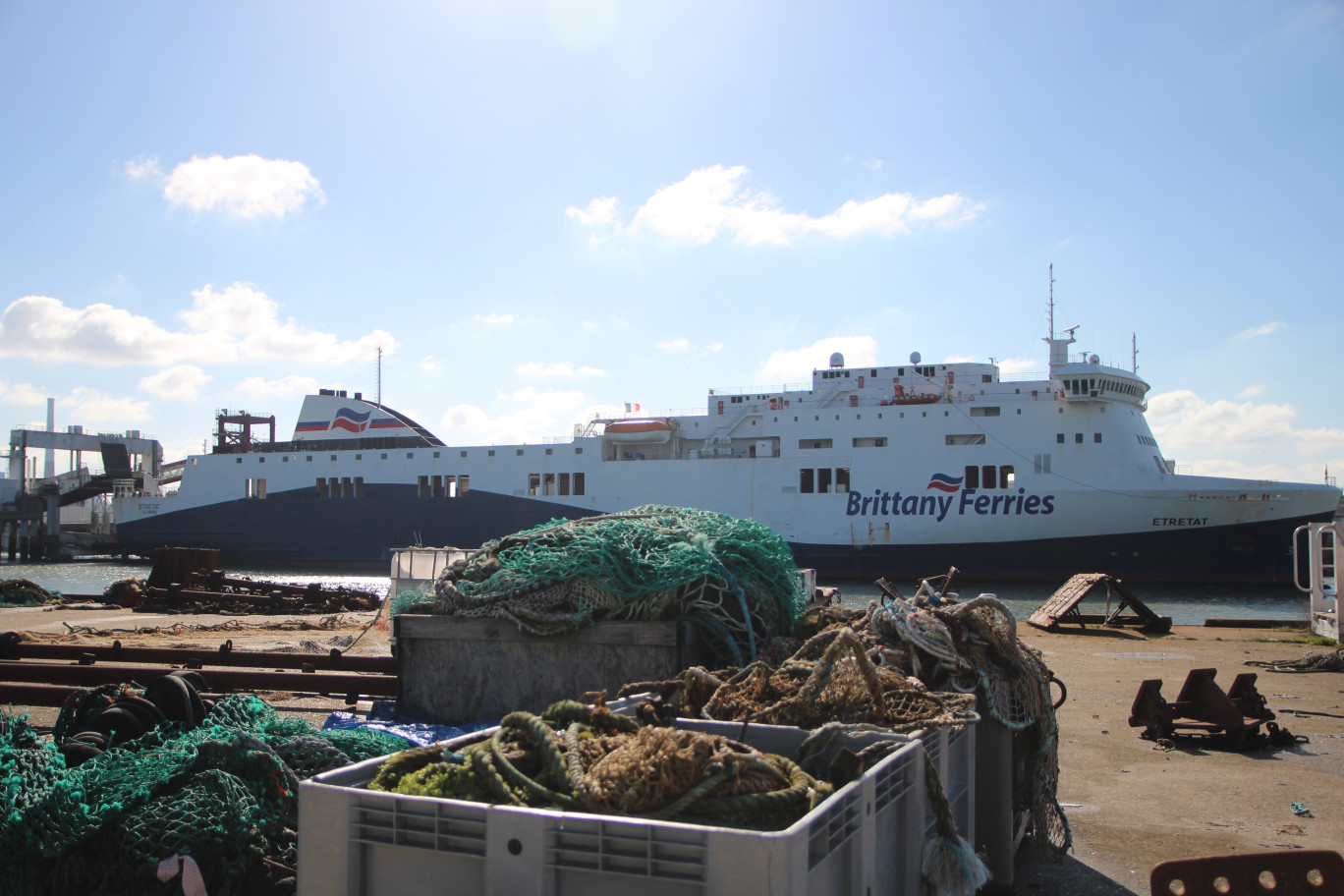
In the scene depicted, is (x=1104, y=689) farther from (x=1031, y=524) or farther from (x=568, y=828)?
(x=1031, y=524)

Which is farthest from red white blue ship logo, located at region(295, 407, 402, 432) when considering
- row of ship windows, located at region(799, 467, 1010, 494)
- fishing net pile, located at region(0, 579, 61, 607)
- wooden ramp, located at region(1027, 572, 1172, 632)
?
wooden ramp, located at region(1027, 572, 1172, 632)

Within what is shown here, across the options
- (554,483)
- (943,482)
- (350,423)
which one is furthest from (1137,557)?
(350,423)

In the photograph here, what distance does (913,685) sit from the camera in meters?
2.35

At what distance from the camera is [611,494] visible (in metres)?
23.2

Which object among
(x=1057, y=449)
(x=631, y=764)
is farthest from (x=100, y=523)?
(x=631, y=764)

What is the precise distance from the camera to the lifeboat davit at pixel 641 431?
23766 mm

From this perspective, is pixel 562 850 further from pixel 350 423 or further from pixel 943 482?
pixel 350 423

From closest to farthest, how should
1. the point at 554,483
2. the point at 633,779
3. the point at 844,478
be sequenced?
the point at 633,779
the point at 844,478
the point at 554,483

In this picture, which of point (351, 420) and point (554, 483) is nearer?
point (554, 483)

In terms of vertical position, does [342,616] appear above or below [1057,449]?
below

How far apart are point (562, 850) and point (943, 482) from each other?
2002cm

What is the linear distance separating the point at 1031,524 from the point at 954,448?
2.41 meters

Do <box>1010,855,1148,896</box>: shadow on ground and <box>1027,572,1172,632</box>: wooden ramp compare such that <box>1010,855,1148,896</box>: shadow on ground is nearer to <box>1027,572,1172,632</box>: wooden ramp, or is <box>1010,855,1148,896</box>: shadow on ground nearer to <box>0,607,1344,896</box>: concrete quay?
<box>0,607,1344,896</box>: concrete quay

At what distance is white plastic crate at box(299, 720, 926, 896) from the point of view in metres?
1.24
